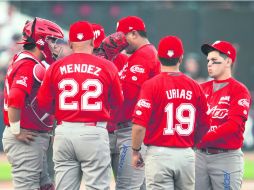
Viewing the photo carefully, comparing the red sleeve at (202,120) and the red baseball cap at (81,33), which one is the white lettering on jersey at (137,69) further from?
the red sleeve at (202,120)

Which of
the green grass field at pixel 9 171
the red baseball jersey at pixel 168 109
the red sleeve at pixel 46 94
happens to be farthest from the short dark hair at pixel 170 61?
the green grass field at pixel 9 171

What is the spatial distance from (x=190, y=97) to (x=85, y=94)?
1008mm

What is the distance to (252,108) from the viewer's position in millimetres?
20344

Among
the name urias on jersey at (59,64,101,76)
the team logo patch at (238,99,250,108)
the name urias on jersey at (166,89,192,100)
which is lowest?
the team logo patch at (238,99,250,108)

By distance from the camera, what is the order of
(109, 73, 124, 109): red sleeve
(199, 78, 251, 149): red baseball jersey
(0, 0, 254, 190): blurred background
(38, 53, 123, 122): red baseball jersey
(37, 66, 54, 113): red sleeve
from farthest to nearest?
(0, 0, 254, 190): blurred background < (199, 78, 251, 149): red baseball jersey < (109, 73, 124, 109): red sleeve < (37, 66, 54, 113): red sleeve < (38, 53, 123, 122): red baseball jersey

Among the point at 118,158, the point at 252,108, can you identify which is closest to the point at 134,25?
the point at 118,158

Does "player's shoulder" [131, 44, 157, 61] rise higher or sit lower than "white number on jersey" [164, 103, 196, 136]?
higher

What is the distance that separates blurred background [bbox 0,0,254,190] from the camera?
67.3ft

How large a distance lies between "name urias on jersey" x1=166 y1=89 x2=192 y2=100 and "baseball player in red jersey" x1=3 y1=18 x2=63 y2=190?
4.86 feet

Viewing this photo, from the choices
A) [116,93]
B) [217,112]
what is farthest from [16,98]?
[217,112]

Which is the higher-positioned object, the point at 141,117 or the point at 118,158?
the point at 141,117

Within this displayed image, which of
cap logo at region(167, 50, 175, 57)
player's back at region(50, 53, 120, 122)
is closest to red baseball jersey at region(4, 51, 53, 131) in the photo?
player's back at region(50, 53, 120, 122)

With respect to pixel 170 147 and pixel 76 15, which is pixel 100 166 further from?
pixel 76 15

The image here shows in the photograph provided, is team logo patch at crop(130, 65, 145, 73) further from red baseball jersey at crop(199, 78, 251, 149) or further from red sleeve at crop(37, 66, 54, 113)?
red sleeve at crop(37, 66, 54, 113)
